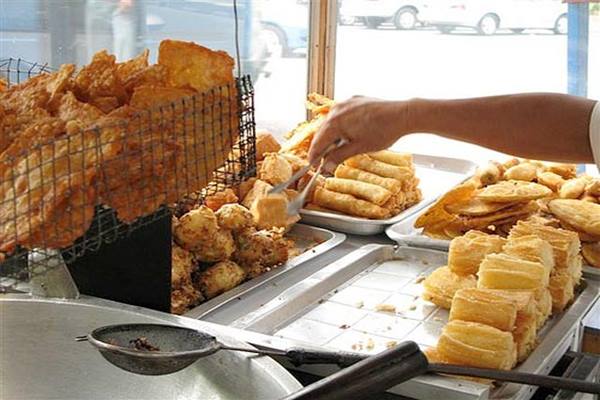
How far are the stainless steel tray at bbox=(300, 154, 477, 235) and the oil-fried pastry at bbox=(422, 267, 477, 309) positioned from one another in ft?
1.59

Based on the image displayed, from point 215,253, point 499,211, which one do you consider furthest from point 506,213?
point 215,253

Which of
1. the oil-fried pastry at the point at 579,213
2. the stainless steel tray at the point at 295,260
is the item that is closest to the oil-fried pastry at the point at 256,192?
the stainless steel tray at the point at 295,260

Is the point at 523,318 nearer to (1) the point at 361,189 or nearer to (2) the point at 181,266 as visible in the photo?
(2) the point at 181,266

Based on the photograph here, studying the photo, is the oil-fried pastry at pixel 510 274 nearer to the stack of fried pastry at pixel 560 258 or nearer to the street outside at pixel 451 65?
the stack of fried pastry at pixel 560 258

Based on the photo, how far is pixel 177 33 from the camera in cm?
252

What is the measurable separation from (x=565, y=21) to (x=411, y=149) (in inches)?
37.1

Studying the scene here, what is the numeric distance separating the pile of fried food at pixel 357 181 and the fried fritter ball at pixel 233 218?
0.36 metres

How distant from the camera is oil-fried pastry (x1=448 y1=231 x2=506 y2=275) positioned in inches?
68.2

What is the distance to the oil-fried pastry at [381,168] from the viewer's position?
244cm

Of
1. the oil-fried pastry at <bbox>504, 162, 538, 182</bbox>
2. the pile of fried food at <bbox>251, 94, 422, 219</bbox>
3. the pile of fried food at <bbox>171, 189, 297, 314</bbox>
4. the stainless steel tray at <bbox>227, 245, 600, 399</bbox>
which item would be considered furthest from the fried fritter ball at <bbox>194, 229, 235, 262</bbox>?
the oil-fried pastry at <bbox>504, 162, 538, 182</bbox>

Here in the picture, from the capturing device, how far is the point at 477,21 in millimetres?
3725

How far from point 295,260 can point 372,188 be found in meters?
0.46

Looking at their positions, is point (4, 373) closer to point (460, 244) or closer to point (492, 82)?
point (460, 244)

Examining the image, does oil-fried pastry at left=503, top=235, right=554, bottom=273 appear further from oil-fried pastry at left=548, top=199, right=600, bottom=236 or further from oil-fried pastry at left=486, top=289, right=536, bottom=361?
oil-fried pastry at left=548, top=199, right=600, bottom=236
